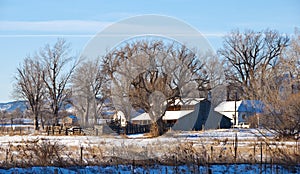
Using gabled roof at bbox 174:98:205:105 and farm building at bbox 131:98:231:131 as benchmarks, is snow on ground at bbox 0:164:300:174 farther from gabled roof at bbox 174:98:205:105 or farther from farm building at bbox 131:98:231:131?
gabled roof at bbox 174:98:205:105

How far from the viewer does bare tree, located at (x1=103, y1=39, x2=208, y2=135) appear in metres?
21.4

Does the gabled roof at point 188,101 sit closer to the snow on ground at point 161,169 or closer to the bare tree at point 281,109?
the bare tree at point 281,109

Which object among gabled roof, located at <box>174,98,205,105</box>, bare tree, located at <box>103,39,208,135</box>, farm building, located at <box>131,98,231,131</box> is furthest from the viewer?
farm building, located at <box>131,98,231,131</box>

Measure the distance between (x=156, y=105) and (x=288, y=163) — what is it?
43.5ft

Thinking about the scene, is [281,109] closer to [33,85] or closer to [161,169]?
[161,169]

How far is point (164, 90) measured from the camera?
24.3 metres

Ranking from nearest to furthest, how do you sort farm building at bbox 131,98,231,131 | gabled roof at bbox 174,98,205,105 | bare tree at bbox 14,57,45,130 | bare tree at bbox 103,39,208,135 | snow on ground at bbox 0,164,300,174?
snow on ground at bbox 0,164,300,174 → bare tree at bbox 103,39,208,135 → gabled roof at bbox 174,98,205,105 → farm building at bbox 131,98,231,131 → bare tree at bbox 14,57,45,130

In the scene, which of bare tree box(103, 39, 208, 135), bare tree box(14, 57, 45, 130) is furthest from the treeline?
bare tree box(14, 57, 45, 130)

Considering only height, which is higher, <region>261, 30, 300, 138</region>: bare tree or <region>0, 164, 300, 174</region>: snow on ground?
<region>261, 30, 300, 138</region>: bare tree

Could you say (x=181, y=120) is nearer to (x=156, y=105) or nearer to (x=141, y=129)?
(x=141, y=129)

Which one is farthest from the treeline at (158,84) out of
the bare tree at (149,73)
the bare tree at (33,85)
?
the bare tree at (33,85)

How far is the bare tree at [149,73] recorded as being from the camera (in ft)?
70.3

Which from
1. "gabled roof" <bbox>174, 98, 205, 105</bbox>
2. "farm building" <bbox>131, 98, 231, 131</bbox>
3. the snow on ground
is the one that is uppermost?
"gabled roof" <bbox>174, 98, 205, 105</bbox>

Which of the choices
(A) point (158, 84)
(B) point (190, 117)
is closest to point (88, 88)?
(A) point (158, 84)
